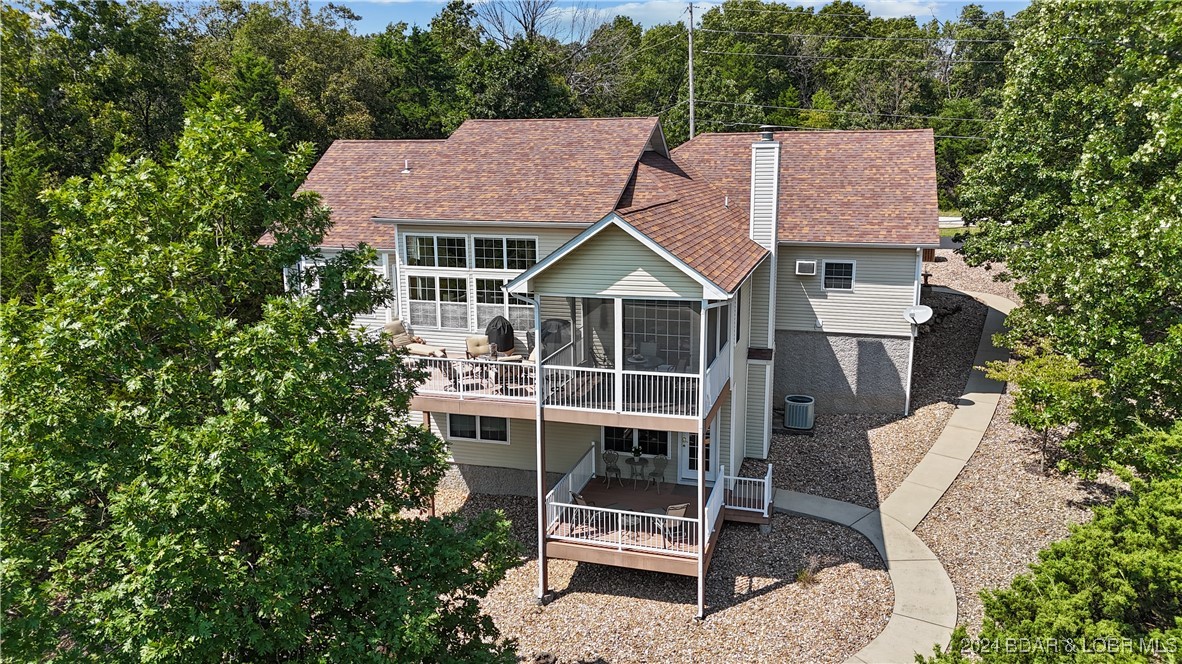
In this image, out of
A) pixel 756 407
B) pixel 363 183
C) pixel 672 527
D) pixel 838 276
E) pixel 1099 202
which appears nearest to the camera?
pixel 672 527

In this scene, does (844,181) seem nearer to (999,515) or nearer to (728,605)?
(999,515)

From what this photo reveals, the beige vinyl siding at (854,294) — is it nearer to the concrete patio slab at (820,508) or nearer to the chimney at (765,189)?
the chimney at (765,189)

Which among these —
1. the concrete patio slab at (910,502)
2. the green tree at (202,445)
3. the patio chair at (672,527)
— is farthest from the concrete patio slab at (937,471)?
the green tree at (202,445)

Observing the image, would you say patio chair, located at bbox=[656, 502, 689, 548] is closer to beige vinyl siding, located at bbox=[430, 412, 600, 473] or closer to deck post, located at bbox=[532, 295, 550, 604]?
deck post, located at bbox=[532, 295, 550, 604]

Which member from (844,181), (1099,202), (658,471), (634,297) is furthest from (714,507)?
(844,181)

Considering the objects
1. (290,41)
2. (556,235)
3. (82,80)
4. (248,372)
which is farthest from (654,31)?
(248,372)

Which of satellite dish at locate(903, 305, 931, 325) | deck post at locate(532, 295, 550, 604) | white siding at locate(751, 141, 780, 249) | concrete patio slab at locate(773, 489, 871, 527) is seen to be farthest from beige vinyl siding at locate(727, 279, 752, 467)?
satellite dish at locate(903, 305, 931, 325)
